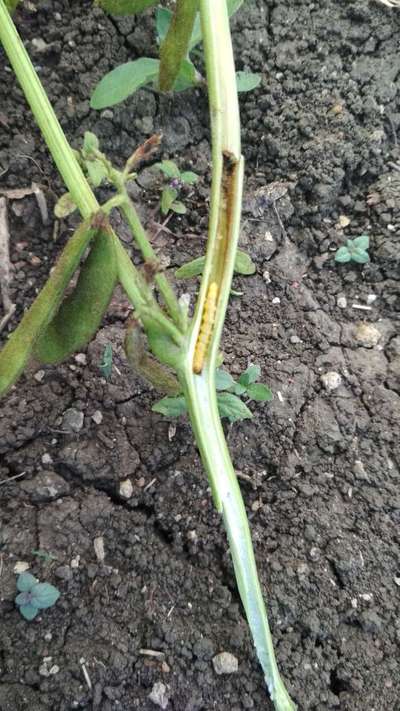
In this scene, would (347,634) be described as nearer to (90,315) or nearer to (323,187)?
(90,315)

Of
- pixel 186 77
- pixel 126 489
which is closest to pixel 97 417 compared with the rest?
pixel 126 489

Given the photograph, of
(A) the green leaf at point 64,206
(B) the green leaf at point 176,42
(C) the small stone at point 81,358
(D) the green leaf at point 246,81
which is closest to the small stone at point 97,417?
(C) the small stone at point 81,358

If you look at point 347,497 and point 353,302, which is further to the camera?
point 353,302

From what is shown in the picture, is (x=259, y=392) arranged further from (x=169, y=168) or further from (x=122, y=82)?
(x=122, y=82)

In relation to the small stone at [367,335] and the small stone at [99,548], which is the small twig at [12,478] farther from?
the small stone at [367,335]

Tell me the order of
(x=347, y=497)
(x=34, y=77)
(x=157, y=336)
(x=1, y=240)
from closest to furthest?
(x=157, y=336) < (x=34, y=77) < (x=347, y=497) < (x=1, y=240)

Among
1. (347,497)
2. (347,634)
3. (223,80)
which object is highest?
(223,80)

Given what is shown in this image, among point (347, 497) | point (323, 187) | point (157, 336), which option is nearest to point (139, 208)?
point (323, 187)
